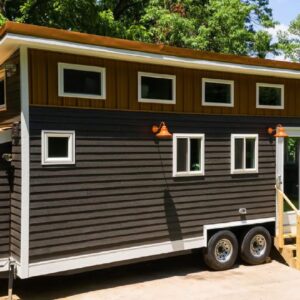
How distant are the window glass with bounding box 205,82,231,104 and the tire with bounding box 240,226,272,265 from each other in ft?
9.18

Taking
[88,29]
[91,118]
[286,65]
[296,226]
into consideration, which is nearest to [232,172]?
[296,226]

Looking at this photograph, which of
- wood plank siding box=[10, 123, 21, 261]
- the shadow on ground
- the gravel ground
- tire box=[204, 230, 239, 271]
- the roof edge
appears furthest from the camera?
tire box=[204, 230, 239, 271]

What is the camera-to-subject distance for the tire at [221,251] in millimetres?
9242

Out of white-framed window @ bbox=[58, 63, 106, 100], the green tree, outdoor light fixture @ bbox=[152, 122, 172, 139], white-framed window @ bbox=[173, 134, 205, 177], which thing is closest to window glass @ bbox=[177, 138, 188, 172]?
white-framed window @ bbox=[173, 134, 205, 177]

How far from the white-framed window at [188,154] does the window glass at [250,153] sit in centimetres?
126

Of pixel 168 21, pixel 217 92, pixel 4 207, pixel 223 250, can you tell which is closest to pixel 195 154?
pixel 217 92

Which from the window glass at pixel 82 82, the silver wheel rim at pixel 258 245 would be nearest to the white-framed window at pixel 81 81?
the window glass at pixel 82 82

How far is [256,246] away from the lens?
9.95 metres

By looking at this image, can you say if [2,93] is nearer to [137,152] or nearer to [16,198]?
[16,198]

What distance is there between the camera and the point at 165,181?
8.70 metres

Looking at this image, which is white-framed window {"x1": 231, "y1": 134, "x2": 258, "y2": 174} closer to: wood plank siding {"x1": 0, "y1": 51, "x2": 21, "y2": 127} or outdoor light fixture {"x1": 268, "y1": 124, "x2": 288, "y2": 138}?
outdoor light fixture {"x1": 268, "y1": 124, "x2": 288, "y2": 138}

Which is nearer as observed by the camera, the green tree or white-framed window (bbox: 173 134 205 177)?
white-framed window (bbox: 173 134 205 177)

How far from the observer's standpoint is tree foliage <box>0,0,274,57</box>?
53.8 feet

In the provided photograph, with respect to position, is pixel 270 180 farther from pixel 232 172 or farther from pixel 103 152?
pixel 103 152
